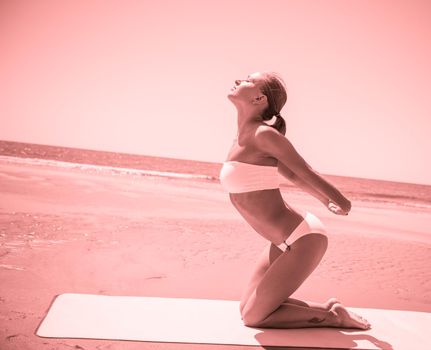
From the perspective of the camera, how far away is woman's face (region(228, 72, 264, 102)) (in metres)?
2.89

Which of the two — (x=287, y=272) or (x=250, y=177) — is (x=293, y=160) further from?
(x=287, y=272)

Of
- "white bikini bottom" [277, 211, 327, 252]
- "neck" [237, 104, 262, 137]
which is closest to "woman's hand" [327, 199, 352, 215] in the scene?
"white bikini bottom" [277, 211, 327, 252]

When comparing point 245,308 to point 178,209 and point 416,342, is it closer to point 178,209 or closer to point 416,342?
point 416,342

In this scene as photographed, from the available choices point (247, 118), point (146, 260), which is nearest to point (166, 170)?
point (146, 260)

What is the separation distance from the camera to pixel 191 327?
292 cm

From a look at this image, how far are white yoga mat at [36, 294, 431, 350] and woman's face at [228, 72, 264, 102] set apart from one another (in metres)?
1.74

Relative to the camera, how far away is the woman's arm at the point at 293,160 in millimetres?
2609

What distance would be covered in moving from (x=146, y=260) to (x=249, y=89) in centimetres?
316

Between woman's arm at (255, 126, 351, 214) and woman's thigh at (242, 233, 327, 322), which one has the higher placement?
woman's arm at (255, 126, 351, 214)

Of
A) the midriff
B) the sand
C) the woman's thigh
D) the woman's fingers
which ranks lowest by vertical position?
the sand

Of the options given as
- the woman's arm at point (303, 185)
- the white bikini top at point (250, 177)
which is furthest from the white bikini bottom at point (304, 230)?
the white bikini top at point (250, 177)

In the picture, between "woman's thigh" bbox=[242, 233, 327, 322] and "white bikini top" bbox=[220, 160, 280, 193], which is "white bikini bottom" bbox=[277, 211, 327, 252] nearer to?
"woman's thigh" bbox=[242, 233, 327, 322]

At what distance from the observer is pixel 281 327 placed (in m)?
2.98

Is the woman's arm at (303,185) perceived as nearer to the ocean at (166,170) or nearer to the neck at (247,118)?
the neck at (247,118)
